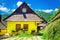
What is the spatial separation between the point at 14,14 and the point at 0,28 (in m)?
2.65

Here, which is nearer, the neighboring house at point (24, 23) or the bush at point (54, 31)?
the bush at point (54, 31)

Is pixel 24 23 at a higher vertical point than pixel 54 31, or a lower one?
lower

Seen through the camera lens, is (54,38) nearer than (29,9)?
Yes

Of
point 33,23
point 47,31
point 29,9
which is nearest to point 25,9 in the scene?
point 29,9

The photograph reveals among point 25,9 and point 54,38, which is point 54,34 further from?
point 25,9

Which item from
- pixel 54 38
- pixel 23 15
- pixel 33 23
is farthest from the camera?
pixel 23 15

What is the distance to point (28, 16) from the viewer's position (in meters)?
27.5

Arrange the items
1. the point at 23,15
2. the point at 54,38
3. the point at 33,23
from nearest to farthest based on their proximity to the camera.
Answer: the point at 54,38 < the point at 33,23 < the point at 23,15

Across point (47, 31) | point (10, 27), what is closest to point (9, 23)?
point (10, 27)

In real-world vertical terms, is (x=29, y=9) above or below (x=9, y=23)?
above

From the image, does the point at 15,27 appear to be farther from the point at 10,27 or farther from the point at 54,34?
the point at 54,34

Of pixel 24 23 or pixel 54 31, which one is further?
pixel 24 23

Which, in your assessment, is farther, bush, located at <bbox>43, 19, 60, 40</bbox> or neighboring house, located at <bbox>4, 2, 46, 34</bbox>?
neighboring house, located at <bbox>4, 2, 46, 34</bbox>

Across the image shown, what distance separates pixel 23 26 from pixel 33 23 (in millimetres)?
1285
